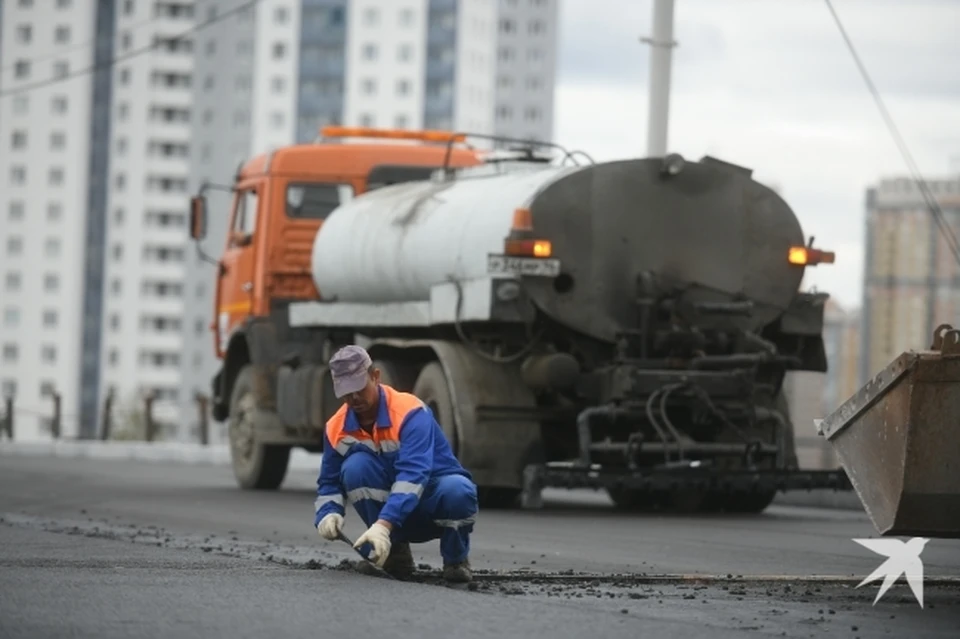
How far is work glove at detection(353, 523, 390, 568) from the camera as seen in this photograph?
380 inches

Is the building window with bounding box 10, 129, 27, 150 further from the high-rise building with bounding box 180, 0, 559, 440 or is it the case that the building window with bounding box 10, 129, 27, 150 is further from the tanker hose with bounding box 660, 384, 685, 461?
the tanker hose with bounding box 660, 384, 685, 461

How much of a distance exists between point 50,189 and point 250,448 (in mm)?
119308

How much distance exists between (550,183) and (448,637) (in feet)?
34.1

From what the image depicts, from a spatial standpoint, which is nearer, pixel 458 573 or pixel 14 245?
pixel 458 573

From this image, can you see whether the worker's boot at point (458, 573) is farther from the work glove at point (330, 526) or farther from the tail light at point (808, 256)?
the tail light at point (808, 256)

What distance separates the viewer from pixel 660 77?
2339 cm

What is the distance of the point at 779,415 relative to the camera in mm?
18312

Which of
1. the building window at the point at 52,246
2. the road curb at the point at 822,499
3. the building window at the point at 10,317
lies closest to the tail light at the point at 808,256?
the road curb at the point at 822,499

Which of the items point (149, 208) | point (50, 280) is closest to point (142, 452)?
point (50, 280)

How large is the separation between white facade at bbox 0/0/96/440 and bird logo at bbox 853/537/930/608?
12694 cm

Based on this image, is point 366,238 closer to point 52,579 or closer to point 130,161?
point 52,579

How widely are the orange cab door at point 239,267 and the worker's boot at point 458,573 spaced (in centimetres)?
1260

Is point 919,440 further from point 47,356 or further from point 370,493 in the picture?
point 47,356

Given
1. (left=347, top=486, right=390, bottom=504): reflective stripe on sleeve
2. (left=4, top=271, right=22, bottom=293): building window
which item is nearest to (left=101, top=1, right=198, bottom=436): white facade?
(left=4, top=271, right=22, bottom=293): building window
